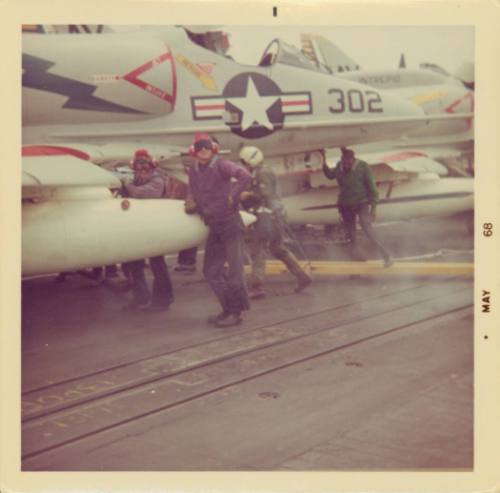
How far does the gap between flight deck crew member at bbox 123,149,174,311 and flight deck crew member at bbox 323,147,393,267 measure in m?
1.09

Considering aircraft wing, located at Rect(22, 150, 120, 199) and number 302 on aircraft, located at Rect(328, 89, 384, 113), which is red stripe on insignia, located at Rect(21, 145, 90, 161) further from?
number 302 on aircraft, located at Rect(328, 89, 384, 113)

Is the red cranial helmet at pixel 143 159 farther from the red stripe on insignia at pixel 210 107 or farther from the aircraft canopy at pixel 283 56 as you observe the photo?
A: the aircraft canopy at pixel 283 56

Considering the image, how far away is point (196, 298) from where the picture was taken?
4.78 metres

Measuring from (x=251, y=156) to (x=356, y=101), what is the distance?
96 centimetres

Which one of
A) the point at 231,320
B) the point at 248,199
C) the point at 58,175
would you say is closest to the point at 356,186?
the point at 248,199

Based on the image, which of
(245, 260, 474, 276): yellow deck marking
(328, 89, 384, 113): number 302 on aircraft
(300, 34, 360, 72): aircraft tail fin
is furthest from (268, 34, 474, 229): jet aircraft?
(245, 260, 474, 276): yellow deck marking

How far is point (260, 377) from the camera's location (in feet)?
14.2

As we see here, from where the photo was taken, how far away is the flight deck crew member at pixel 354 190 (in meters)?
4.82

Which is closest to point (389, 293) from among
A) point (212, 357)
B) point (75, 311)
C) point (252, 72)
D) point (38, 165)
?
point (212, 357)

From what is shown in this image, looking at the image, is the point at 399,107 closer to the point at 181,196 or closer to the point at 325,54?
the point at 325,54

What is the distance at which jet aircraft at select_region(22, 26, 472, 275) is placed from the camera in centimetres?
439

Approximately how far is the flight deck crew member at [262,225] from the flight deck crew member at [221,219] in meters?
0.12

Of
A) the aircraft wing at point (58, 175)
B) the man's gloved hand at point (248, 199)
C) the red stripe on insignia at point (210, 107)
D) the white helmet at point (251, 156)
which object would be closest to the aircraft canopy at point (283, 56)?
the red stripe on insignia at point (210, 107)

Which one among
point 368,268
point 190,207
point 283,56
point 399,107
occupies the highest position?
point 283,56
